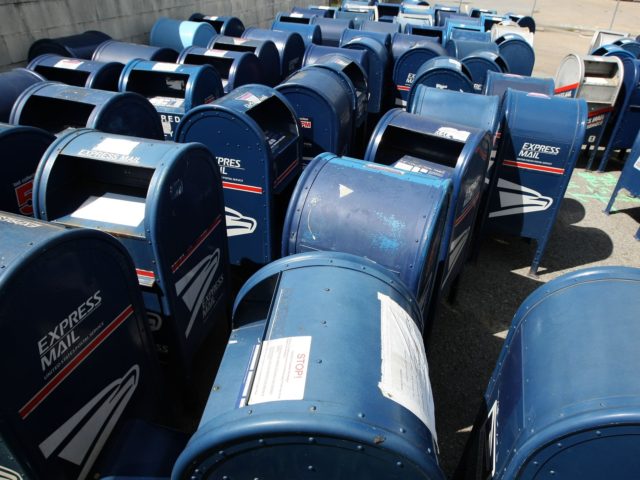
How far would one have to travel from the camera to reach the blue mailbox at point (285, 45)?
8430 mm

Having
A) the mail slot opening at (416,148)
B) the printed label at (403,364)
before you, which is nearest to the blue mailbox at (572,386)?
the printed label at (403,364)

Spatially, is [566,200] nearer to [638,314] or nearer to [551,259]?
[551,259]

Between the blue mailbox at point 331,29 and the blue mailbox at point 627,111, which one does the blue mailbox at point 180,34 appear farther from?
the blue mailbox at point 627,111

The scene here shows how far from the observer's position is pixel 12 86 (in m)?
4.62

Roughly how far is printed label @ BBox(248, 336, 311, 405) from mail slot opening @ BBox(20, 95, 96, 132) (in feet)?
12.7

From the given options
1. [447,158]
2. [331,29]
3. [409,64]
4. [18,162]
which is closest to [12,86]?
[18,162]

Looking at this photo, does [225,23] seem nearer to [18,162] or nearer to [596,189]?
[18,162]

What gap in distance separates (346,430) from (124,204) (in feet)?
7.75

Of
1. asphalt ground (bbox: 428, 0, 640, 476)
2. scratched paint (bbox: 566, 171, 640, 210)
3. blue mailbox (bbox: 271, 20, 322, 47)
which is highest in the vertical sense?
blue mailbox (bbox: 271, 20, 322, 47)

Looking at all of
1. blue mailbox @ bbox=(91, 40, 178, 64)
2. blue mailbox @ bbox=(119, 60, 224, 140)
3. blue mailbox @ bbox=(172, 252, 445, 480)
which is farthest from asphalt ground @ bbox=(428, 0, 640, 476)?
blue mailbox @ bbox=(91, 40, 178, 64)

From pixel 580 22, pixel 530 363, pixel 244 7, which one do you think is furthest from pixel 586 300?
pixel 580 22

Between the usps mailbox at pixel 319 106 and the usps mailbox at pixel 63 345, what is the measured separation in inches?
129

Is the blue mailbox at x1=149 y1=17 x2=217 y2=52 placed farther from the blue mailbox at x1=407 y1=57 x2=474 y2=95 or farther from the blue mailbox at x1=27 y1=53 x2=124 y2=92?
the blue mailbox at x1=407 y1=57 x2=474 y2=95

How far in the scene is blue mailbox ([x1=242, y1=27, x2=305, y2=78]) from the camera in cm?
843
